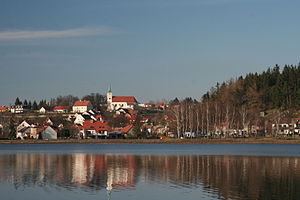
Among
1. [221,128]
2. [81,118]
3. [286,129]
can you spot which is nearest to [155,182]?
[221,128]

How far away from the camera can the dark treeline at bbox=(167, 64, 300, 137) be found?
105875 millimetres

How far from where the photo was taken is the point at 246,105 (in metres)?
125

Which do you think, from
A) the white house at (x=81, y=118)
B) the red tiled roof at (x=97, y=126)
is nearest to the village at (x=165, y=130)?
the red tiled roof at (x=97, y=126)

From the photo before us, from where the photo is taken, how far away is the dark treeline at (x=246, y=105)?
105875 millimetres

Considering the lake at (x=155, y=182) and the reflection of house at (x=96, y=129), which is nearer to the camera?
the lake at (x=155, y=182)

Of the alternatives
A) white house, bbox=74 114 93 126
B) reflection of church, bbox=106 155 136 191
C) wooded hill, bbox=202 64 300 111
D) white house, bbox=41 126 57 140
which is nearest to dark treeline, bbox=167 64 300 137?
wooded hill, bbox=202 64 300 111

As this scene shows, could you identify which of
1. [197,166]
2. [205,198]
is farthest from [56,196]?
[197,166]

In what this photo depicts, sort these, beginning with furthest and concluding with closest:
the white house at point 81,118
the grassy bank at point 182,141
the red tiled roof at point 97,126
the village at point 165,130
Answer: the white house at point 81,118, the red tiled roof at point 97,126, the village at point 165,130, the grassy bank at point 182,141

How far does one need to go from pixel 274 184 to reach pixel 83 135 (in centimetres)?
9136

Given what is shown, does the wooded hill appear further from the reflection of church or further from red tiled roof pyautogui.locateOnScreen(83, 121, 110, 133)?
the reflection of church

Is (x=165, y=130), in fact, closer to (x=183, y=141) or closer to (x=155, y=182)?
(x=183, y=141)

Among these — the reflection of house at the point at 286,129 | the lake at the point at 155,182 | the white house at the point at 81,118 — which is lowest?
the lake at the point at 155,182

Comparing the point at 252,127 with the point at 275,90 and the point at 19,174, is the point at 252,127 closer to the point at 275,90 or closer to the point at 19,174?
the point at 275,90

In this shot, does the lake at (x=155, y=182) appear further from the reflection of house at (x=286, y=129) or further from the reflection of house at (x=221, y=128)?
the reflection of house at (x=286, y=129)
